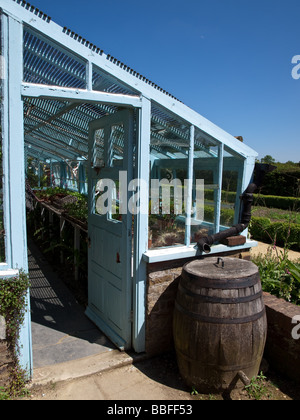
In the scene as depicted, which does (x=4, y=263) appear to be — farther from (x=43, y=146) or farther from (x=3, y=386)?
(x=43, y=146)

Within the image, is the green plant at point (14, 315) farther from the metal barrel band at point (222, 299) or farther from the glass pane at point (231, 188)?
the glass pane at point (231, 188)

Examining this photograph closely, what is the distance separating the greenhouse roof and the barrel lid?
134cm

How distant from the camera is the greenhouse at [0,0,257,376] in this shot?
266 cm

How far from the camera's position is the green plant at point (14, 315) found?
8.75 ft

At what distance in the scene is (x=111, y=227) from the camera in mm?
3814

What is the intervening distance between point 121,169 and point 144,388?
2.31 m

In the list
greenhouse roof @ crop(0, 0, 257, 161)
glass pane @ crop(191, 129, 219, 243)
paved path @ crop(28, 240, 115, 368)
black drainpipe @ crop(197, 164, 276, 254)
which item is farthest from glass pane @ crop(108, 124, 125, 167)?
paved path @ crop(28, 240, 115, 368)

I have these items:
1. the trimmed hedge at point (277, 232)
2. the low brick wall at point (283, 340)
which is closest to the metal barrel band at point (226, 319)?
the low brick wall at point (283, 340)

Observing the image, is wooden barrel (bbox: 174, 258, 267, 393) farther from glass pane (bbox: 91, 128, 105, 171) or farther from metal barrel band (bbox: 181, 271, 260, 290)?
glass pane (bbox: 91, 128, 105, 171)

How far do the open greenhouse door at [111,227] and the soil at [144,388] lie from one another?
1.43 feet

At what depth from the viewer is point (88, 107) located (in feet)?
14.3

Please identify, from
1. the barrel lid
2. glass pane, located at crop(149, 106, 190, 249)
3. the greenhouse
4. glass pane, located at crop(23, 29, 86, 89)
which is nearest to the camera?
the greenhouse

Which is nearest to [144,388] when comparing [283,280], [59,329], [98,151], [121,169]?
[59,329]
